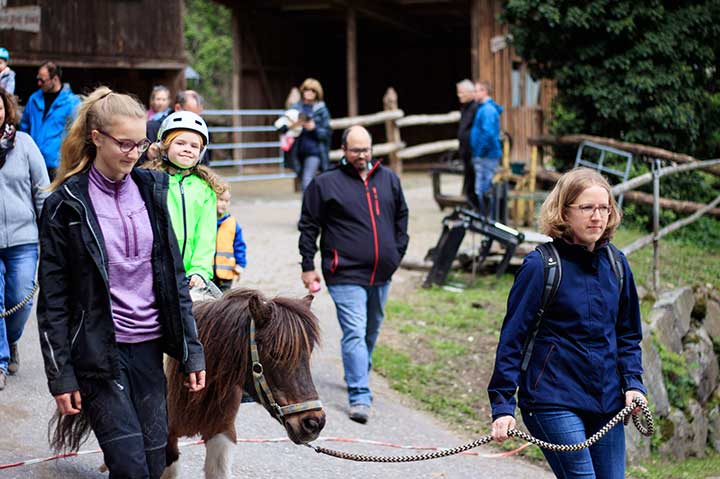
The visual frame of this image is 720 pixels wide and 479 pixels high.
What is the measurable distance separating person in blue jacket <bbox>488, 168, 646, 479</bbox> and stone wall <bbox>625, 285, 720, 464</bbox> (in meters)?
3.31

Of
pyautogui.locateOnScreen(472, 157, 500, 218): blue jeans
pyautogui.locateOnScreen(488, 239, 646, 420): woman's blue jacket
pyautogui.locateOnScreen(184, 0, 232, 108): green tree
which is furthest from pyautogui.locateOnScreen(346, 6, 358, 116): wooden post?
pyautogui.locateOnScreen(488, 239, 646, 420): woman's blue jacket

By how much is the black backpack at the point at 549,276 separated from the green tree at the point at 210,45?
2992 centimetres

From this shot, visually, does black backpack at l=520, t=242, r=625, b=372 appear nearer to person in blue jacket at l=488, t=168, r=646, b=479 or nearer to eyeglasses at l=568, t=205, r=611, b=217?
person in blue jacket at l=488, t=168, r=646, b=479

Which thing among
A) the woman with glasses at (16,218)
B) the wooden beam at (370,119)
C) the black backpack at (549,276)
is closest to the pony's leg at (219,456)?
the black backpack at (549,276)

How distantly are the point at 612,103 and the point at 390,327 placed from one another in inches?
268

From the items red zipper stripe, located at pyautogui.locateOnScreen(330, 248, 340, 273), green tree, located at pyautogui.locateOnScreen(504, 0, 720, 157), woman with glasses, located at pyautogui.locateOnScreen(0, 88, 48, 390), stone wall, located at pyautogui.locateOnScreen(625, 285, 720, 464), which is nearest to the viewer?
woman with glasses, located at pyautogui.locateOnScreen(0, 88, 48, 390)

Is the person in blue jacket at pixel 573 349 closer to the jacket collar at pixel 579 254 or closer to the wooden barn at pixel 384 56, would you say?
the jacket collar at pixel 579 254

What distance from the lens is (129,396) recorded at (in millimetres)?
3229

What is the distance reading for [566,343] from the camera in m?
3.50

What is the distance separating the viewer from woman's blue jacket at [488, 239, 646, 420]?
137 inches

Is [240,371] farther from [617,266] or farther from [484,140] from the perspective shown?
[484,140]

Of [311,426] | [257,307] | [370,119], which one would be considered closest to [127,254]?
[257,307]

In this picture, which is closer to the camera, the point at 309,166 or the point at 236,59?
the point at 309,166

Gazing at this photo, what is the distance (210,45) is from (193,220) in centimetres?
2942
